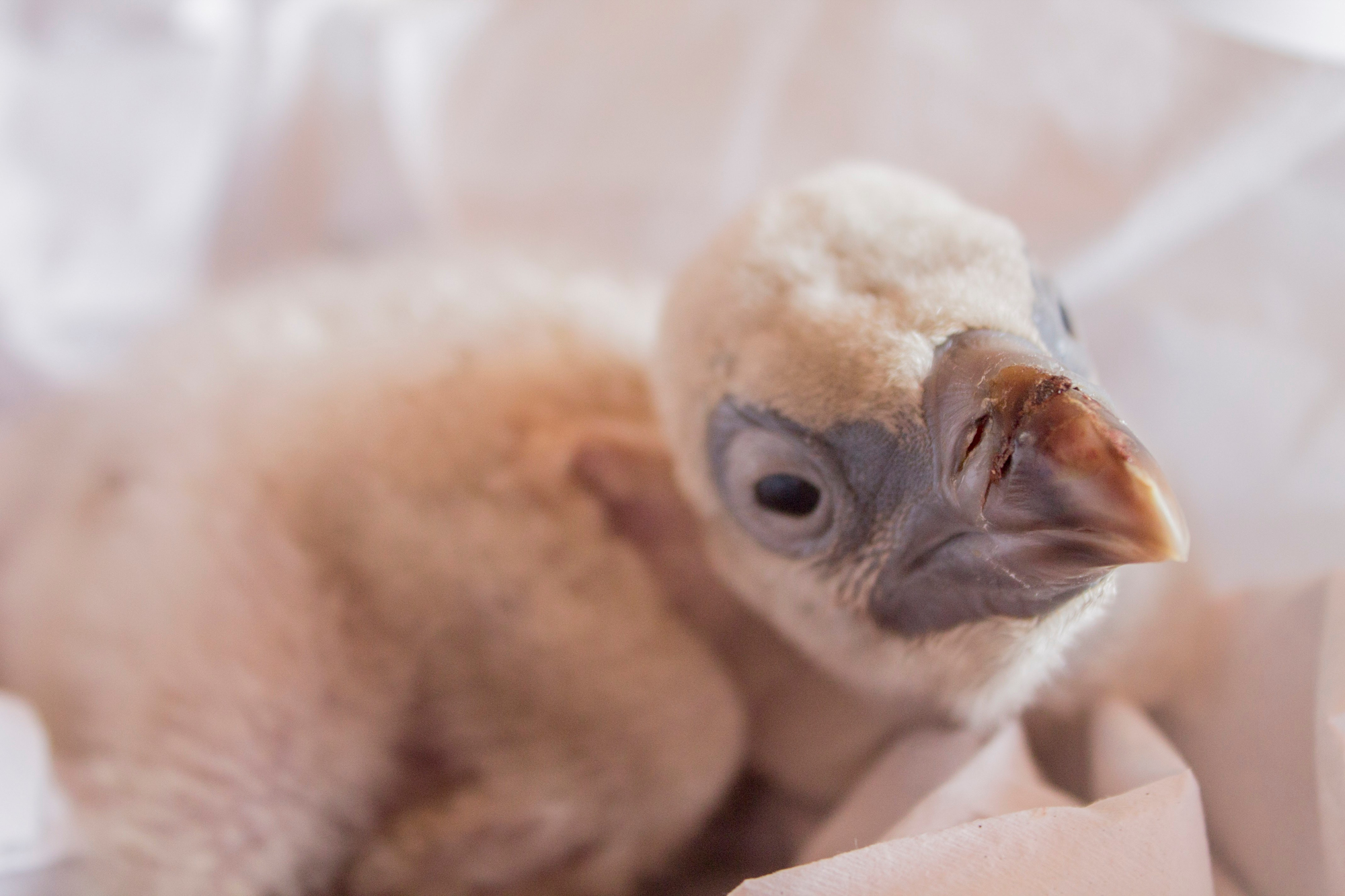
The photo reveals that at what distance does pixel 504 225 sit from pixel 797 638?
0.81 m

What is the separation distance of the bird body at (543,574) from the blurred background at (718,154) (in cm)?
31

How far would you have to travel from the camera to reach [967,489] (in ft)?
1.88

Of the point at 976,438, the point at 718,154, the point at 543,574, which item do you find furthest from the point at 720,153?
the point at 976,438

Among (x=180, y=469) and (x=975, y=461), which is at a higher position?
(x=180, y=469)

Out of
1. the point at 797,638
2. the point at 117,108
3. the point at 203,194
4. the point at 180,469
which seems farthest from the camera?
the point at 203,194

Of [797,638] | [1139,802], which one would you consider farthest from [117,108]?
[1139,802]

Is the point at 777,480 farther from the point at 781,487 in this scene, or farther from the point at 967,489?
the point at 967,489

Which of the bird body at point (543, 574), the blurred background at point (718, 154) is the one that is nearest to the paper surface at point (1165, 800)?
the bird body at point (543, 574)

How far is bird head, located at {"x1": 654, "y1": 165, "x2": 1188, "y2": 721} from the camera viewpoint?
0.53m

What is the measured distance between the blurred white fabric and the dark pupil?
0.37 metres

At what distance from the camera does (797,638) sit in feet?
2.64

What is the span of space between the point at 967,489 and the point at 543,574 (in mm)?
388

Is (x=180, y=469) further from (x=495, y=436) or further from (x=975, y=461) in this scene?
(x=975, y=461)

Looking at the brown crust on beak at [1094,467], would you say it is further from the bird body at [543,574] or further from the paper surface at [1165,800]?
the paper surface at [1165,800]
